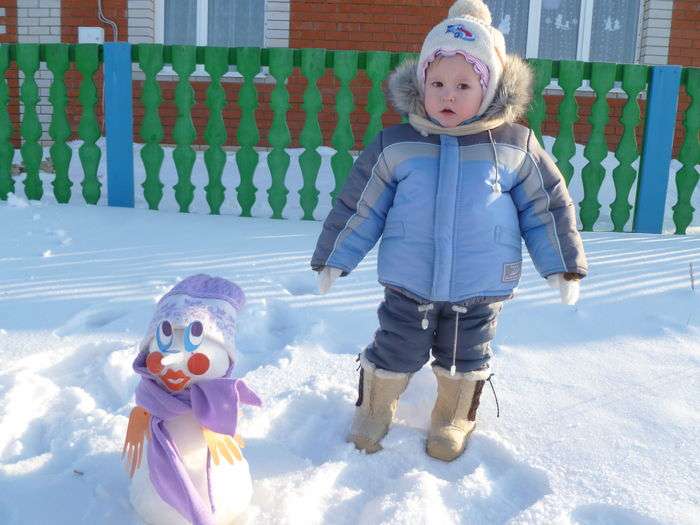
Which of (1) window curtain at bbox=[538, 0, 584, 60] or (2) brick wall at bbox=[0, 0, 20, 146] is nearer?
(2) brick wall at bbox=[0, 0, 20, 146]

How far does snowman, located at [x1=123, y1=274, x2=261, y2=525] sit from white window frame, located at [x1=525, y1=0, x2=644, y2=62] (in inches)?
337

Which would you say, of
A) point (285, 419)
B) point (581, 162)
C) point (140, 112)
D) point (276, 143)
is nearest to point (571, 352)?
point (285, 419)

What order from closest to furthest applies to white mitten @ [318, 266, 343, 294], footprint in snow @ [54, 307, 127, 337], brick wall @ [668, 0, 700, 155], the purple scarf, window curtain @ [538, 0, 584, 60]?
1. the purple scarf
2. white mitten @ [318, 266, 343, 294]
3. footprint in snow @ [54, 307, 127, 337]
4. brick wall @ [668, 0, 700, 155]
5. window curtain @ [538, 0, 584, 60]

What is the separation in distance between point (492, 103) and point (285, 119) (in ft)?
10.9

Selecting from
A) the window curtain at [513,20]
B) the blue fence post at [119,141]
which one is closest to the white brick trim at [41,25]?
the blue fence post at [119,141]

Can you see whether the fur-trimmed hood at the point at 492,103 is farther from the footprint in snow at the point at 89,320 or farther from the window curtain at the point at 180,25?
the window curtain at the point at 180,25

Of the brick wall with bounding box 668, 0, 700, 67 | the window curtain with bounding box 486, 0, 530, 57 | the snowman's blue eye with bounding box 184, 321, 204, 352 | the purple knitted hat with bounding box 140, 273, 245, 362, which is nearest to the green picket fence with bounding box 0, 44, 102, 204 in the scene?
the purple knitted hat with bounding box 140, 273, 245, 362

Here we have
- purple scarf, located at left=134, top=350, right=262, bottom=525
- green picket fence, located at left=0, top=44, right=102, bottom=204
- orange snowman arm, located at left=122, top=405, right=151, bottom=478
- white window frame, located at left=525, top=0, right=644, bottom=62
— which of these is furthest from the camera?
white window frame, located at left=525, top=0, right=644, bottom=62

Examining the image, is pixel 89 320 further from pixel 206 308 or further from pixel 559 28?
pixel 559 28

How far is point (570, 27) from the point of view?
31.2 ft

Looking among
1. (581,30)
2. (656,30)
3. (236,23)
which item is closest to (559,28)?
(581,30)

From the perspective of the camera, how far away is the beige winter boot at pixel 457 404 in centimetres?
220

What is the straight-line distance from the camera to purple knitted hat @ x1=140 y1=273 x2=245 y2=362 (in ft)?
5.53

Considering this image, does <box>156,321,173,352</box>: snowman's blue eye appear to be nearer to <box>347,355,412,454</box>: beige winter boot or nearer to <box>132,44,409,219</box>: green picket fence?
<box>347,355,412,454</box>: beige winter boot
